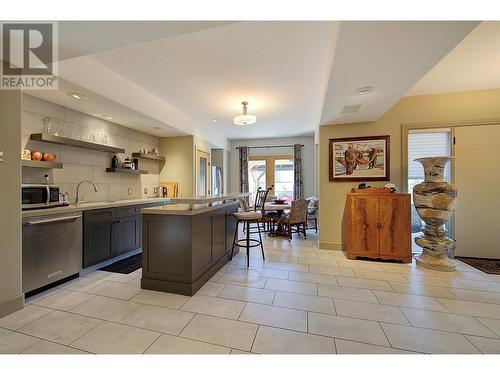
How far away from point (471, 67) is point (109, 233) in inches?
219

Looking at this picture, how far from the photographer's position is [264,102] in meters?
4.21

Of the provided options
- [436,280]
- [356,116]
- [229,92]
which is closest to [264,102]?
[229,92]

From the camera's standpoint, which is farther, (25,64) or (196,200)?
(196,200)

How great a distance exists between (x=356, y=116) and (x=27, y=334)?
189 inches

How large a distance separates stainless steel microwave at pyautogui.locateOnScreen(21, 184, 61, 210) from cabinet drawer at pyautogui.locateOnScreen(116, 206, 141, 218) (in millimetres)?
848

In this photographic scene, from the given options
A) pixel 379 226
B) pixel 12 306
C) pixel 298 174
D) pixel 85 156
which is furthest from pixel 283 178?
pixel 12 306

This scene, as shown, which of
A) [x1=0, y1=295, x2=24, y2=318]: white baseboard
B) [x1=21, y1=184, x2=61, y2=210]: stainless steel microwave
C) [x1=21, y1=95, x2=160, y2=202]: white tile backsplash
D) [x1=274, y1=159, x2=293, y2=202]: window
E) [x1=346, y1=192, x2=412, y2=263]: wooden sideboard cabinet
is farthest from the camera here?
[x1=274, y1=159, x2=293, y2=202]: window

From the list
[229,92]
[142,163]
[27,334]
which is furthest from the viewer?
[142,163]

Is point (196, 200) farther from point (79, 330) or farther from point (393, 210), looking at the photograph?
point (393, 210)

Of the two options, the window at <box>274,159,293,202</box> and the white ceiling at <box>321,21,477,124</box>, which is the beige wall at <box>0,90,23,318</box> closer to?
the white ceiling at <box>321,21,477,124</box>

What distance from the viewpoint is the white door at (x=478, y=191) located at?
12.1 ft

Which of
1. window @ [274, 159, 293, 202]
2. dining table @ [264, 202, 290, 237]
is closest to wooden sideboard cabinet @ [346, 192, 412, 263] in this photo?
dining table @ [264, 202, 290, 237]

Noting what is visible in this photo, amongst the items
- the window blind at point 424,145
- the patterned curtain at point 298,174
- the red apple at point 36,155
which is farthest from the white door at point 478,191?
the red apple at point 36,155

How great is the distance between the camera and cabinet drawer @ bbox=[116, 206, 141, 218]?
11.8 ft
